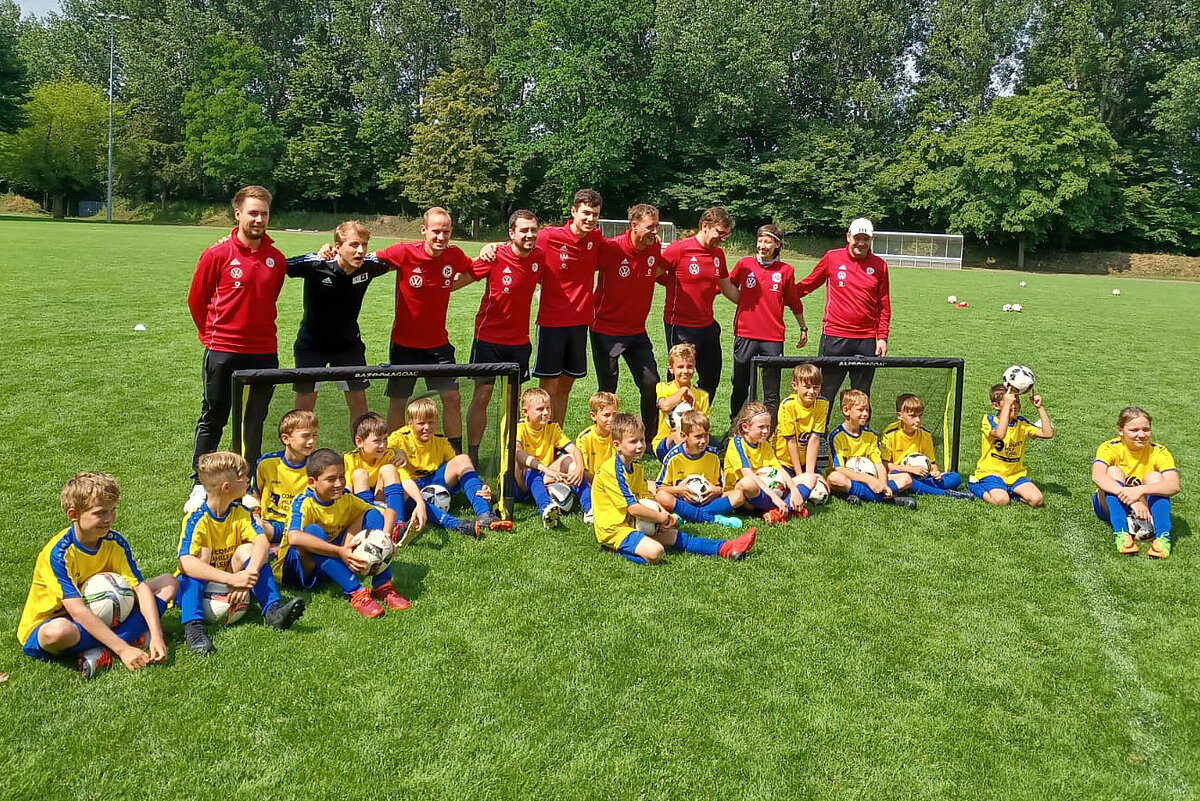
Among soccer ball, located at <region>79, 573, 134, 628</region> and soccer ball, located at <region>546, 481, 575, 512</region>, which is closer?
soccer ball, located at <region>79, 573, 134, 628</region>

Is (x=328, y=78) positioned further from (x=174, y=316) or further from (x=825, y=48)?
(x=174, y=316)

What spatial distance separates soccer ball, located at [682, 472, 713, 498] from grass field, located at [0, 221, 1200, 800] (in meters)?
0.55

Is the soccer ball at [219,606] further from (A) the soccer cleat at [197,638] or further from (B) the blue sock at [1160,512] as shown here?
(B) the blue sock at [1160,512]

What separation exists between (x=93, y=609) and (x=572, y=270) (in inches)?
165

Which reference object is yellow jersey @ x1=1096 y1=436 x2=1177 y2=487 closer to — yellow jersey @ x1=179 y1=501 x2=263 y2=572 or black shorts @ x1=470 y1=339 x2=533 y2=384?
black shorts @ x1=470 y1=339 x2=533 y2=384

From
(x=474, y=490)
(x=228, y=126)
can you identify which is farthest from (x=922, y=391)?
(x=228, y=126)

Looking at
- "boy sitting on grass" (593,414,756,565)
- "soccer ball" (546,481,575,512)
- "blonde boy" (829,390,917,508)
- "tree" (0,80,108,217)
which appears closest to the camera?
"boy sitting on grass" (593,414,756,565)

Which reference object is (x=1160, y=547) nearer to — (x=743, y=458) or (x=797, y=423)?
(x=797, y=423)

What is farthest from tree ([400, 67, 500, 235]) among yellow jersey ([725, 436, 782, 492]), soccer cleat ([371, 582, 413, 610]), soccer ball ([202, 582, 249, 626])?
soccer ball ([202, 582, 249, 626])

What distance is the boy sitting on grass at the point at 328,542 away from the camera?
443 cm

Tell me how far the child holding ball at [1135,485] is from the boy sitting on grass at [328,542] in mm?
4853

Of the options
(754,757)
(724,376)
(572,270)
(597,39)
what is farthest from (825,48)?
(754,757)

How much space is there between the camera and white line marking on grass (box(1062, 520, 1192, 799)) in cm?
322

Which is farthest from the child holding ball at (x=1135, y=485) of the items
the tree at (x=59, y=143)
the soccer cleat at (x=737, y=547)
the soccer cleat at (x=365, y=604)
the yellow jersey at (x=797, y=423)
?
the tree at (x=59, y=143)
